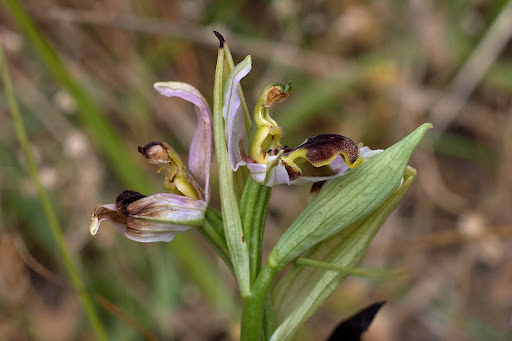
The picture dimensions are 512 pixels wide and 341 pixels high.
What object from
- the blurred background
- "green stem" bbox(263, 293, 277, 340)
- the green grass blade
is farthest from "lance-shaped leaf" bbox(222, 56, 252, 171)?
the blurred background

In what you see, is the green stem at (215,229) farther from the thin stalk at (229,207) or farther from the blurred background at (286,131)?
the blurred background at (286,131)

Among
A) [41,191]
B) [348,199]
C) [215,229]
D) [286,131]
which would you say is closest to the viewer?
[348,199]

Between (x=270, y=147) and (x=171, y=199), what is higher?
(x=270, y=147)

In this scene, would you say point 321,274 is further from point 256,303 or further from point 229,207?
point 229,207

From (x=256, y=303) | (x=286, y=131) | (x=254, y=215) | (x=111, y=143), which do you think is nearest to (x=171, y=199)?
(x=254, y=215)

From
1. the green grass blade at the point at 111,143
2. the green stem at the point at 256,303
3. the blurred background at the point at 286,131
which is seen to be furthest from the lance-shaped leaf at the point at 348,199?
the blurred background at the point at 286,131

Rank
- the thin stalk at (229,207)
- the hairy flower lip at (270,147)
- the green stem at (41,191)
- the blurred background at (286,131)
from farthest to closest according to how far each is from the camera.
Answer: the blurred background at (286,131) < the green stem at (41,191) < the thin stalk at (229,207) < the hairy flower lip at (270,147)

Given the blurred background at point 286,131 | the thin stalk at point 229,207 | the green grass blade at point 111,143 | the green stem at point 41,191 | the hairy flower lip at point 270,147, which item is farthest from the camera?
the blurred background at point 286,131
